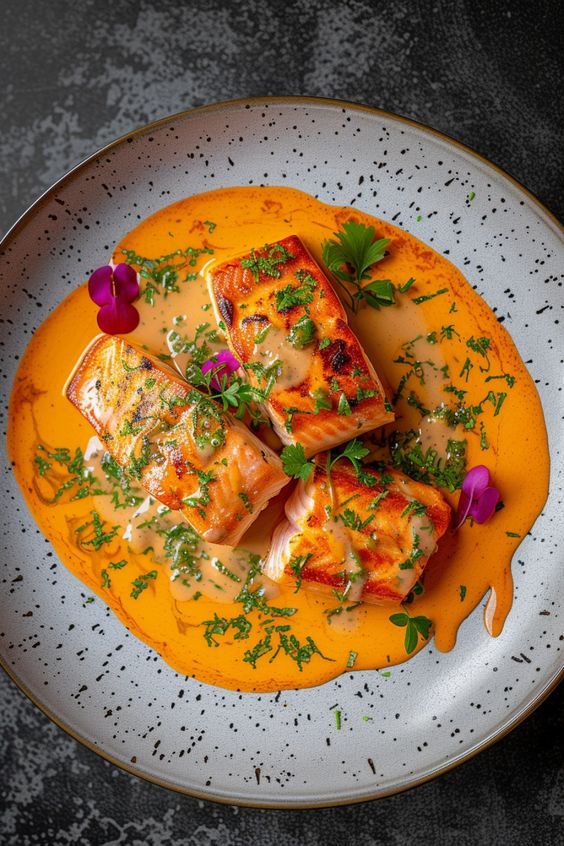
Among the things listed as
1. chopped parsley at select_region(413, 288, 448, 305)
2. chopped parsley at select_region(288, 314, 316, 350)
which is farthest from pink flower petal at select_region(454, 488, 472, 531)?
chopped parsley at select_region(288, 314, 316, 350)

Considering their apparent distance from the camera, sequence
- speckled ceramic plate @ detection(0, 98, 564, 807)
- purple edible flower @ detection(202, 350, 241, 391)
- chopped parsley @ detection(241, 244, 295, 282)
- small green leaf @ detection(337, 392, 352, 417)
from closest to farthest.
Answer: small green leaf @ detection(337, 392, 352, 417)
chopped parsley @ detection(241, 244, 295, 282)
speckled ceramic plate @ detection(0, 98, 564, 807)
purple edible flower @ detection(202, 350, 241, 391)

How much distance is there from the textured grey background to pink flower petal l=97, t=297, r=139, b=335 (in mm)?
779

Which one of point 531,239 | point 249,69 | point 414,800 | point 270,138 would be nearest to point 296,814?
point 414,800

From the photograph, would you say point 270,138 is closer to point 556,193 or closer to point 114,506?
point 556,193

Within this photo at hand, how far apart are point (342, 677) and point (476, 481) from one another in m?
1.12

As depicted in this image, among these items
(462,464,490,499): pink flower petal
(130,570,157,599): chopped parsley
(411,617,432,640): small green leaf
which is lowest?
(411,617,432,640): small green leaf

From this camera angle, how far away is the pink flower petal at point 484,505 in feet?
10.1

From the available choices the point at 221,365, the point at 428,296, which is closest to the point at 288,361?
the point at 221,365

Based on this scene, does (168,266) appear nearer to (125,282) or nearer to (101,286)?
(125,282)

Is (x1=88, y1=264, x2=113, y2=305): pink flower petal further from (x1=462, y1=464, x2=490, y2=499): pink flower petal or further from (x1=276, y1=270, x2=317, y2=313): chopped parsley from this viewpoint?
(x1=462, y1=464, x2=490, y2=499): pink flower petal

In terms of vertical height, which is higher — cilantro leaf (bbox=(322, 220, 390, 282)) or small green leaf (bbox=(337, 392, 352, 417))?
cilantro leaf (bbox=(322, 220, 390, 282))

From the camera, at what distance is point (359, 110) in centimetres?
300

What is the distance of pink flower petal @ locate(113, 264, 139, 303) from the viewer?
3199 millimetres

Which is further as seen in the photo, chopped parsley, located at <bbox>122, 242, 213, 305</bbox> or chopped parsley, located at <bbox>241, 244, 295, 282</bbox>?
chopped parsley, located at <bbox>122, 242, 213, 305</bbox>
